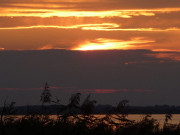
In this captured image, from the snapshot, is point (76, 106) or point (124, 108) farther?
point (124, 108)

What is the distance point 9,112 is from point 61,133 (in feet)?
6.27

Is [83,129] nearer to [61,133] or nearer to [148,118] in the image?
[61,133]

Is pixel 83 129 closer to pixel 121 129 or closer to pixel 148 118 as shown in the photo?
pixel 121 129

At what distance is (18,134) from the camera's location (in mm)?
12781

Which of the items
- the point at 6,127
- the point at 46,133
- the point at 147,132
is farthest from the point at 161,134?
the point at 6,127

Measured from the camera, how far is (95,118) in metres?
13.6

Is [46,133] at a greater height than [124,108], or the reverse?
[124,108]

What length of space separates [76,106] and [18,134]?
1819mm

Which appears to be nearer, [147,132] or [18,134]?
[18,134]

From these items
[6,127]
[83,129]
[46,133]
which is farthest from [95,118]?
[6,127]

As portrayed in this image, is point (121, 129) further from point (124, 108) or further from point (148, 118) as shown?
point (148, 118)

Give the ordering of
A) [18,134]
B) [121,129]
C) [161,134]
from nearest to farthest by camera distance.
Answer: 1. [18,134]
2. [121,129]
3. [161,134]

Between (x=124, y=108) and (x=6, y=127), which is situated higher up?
(x=124, y=108)

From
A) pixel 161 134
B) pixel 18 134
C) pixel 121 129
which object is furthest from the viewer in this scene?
pixel 161 134
